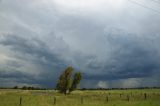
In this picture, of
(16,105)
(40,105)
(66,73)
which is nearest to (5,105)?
(16,105)

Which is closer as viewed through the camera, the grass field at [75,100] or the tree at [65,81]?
the grass field at [75,100]

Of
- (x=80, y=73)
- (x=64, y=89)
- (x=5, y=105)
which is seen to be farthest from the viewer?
(x=80, y=73)

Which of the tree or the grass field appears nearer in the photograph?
the grass field

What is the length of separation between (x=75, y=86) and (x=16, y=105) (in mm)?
65367

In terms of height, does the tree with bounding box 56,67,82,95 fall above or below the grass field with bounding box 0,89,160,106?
above

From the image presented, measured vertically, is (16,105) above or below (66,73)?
below

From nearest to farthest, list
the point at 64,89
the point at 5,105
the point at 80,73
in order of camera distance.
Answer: the point at 5,105 → the point at 64,89 → the point at 80,73

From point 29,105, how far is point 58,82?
196 feet

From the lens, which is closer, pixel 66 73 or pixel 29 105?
pixel 29 105

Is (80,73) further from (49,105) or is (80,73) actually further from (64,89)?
(49,105)

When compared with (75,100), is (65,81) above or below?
above

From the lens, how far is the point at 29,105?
1459 inches

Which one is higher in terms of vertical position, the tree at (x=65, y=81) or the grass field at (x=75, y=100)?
the tree at (x=65, y=81)

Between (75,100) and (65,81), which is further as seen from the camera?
(65,81)
